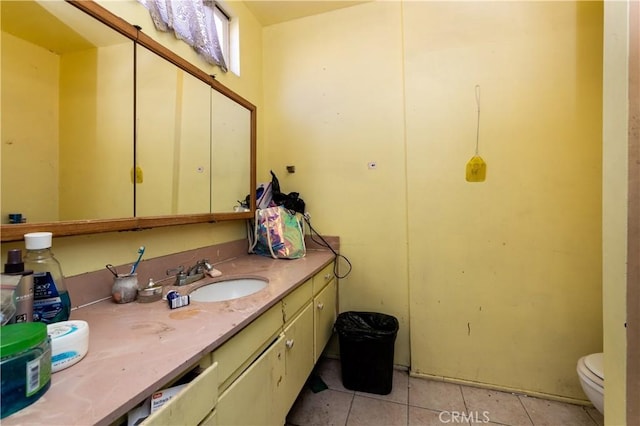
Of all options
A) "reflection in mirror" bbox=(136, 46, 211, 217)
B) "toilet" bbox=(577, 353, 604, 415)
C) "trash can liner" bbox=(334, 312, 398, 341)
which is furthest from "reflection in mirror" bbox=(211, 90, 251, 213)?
"toilet" bbox=(577, 353, 604, 415)

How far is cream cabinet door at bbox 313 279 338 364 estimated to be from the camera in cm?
158

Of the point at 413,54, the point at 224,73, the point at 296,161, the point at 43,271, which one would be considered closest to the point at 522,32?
the point at 413,54

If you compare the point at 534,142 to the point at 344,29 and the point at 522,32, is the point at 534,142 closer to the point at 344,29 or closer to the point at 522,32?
the point at 522,32

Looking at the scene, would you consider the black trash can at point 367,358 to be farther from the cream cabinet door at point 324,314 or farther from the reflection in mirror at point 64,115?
the reflection in mirror at point 64,115

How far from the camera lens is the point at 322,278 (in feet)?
5.58

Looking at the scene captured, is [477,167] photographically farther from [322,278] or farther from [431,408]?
[431,408]

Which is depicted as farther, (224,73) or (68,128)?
(224,73)

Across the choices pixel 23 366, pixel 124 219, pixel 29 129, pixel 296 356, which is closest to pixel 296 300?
pixel 296 356

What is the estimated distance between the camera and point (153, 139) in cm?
124

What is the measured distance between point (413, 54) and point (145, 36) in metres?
1.57

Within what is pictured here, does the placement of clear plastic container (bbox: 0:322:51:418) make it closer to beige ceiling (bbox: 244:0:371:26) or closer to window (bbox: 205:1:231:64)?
window (bbox: 205:1:231:64)

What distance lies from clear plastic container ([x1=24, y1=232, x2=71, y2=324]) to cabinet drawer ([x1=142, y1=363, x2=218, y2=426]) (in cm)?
48

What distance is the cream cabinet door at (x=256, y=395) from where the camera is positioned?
0.81m

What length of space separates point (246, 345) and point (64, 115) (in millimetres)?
1007
